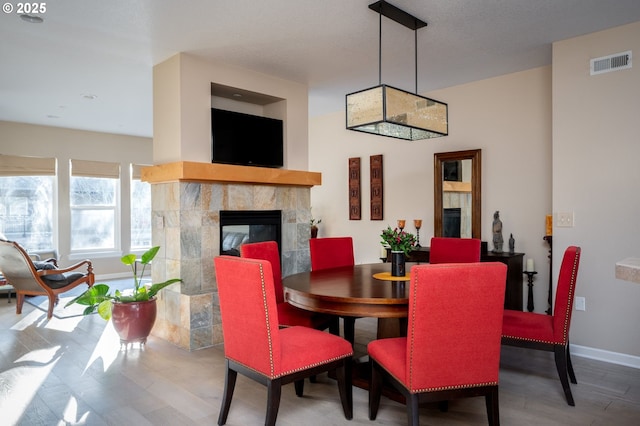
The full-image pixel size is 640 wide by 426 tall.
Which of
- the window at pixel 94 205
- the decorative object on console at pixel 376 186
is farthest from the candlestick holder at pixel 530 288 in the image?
the window at pixel 94 205

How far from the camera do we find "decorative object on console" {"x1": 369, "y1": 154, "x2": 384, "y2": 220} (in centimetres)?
575

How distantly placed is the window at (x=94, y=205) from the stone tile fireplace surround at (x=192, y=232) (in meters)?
4.08

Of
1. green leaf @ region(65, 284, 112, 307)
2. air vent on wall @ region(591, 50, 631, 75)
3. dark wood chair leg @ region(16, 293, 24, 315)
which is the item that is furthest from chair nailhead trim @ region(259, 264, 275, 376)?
dark wood chair leg @ region(16, 293, 24, 315)

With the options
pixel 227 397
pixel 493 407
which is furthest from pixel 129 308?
pixel 493 407

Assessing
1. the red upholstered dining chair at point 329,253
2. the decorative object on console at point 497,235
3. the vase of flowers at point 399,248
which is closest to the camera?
the vase of flowers at point 399,248

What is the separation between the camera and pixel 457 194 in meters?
4.92

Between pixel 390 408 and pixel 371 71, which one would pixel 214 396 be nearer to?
pixel 390 408

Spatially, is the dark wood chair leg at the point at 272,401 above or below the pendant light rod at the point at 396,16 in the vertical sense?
below

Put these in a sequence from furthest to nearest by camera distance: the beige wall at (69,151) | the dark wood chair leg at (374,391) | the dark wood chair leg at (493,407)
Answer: the beige wall at (69,151) < the dark wood chair leg at (374,391) < the dark wood chair leg at (493,407)

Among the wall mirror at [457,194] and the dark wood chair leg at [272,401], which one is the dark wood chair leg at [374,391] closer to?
the dark wood chair leg at [272,401]

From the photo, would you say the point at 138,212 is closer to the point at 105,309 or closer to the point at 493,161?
the point at 105,309

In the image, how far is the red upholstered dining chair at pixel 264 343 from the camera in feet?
7.11

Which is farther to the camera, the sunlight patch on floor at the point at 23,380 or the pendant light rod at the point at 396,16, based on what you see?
the pendant light rod at the point at 396,16

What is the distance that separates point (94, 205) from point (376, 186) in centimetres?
512
